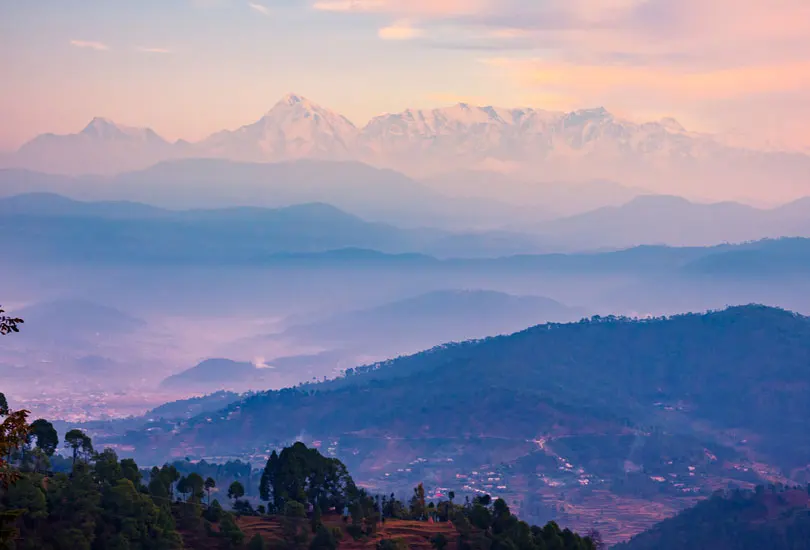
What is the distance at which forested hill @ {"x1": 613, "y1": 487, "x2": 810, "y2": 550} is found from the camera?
6437 inches

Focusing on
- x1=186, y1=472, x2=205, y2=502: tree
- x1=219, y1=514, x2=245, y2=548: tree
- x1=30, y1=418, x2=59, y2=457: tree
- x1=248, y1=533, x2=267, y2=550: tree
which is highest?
x1=30, y1=418, x2=59, y2=457: tree

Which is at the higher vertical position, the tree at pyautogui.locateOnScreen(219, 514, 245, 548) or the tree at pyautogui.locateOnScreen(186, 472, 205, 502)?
the tree at pyautogui.locateOnScreen(186, 472, 205, 502)

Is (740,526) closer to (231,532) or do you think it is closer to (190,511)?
(190,511)

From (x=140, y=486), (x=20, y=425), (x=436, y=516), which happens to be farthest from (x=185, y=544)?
(x=20, y=425)

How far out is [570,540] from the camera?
101 metres

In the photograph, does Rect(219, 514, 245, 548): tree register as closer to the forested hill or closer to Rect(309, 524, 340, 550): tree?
Rect(309, 524, 340, 550): tree

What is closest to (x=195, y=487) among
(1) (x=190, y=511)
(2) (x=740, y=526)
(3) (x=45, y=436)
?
(1) (x=190, y=511)

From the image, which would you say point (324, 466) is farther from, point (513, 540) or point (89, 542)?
point (89, 542)

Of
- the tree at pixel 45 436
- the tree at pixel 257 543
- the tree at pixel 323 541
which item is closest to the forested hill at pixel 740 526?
the tree at pixel 323 541

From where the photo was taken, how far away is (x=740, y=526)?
6708 inches

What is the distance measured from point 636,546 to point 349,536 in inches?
3436

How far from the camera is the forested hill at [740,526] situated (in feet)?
536

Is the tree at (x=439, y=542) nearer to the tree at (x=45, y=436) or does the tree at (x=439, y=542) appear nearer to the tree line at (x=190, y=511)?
the tree line at (x=190, y=511)

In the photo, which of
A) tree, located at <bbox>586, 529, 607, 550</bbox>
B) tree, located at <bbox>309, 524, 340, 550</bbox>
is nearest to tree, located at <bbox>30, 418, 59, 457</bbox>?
tree, located at <bbox>309, 524, 340, 550</bbox>
